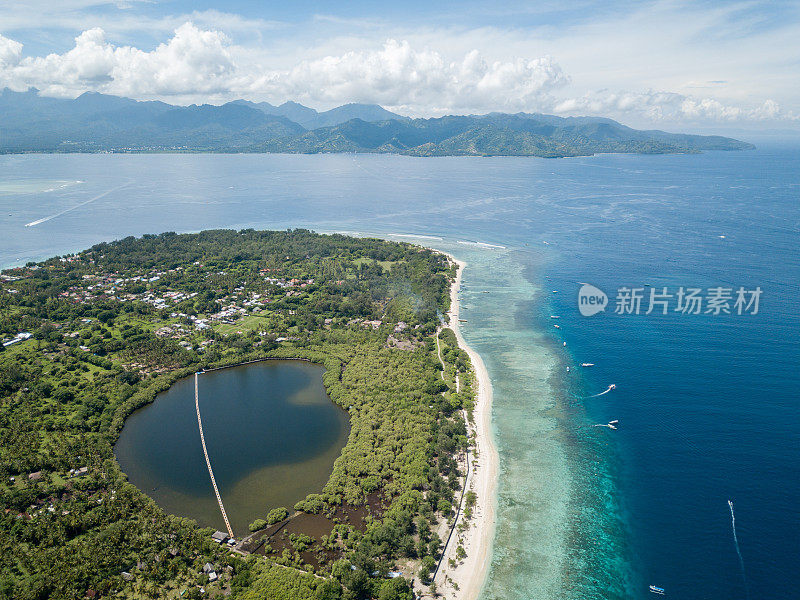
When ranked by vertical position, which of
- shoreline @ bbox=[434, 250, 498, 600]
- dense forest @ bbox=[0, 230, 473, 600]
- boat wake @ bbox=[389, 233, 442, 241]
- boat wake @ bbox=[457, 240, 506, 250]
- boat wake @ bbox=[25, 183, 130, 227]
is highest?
boat wake @ bbox=[25, 183, 130, 227]

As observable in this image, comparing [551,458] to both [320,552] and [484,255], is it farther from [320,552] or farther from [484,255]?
[484,255]

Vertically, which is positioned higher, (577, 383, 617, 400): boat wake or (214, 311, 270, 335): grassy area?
(214, 311, 270, 335): grassy area

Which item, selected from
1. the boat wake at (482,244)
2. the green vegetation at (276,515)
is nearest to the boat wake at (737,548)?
the green vegetation at (276,515)

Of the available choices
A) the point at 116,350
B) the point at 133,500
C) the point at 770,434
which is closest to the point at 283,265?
the point at 116,350

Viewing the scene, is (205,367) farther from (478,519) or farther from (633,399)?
(633,399)

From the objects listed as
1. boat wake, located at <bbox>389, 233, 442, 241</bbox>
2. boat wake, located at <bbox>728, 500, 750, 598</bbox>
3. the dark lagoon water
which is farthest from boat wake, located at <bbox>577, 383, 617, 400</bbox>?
boat wake, located at <bbox>389, 233, 442, 241</bbox>

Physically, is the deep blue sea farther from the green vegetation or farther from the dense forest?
the green vegetation
